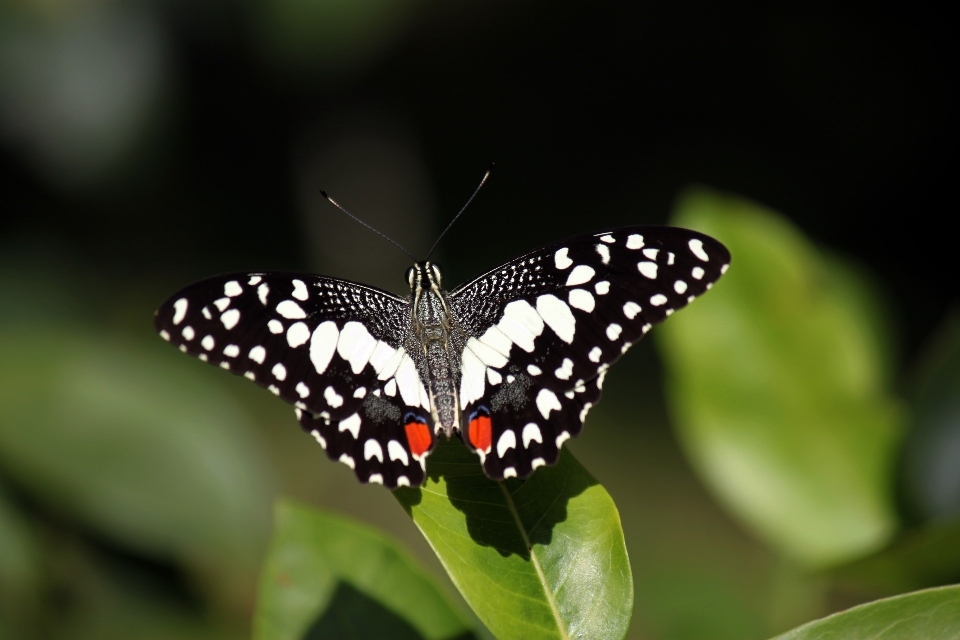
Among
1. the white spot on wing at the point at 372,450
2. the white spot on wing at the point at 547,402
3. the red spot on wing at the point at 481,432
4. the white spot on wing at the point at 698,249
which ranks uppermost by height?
the white spot on wing at the point at 698,249

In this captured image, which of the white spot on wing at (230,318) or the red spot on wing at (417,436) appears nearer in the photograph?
the red spot on wing at (417,436)

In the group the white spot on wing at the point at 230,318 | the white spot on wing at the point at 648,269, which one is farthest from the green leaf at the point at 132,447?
the white spot on wing at the point at 648,269

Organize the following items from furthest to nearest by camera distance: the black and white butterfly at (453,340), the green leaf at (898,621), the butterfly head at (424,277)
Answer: the butterfly head at (424,277) → the black and white butterfly at (453,340) → the green leaf at (898,621)

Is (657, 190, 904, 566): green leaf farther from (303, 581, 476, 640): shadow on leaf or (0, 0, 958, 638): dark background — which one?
(0, 0, 958, 638): dark background

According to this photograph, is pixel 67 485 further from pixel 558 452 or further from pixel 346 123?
pixel 346 123

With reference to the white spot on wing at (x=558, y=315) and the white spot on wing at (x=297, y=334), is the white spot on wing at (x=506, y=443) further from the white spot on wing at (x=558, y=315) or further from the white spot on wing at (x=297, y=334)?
the white spot on wing at (x=297, y=334)

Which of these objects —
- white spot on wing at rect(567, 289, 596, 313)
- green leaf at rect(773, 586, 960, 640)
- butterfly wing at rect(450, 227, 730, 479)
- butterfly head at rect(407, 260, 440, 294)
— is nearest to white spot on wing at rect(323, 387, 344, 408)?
butterfly wing at rect(450, 227, 730, 479)

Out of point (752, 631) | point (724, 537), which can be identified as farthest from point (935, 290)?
point (752, 631)

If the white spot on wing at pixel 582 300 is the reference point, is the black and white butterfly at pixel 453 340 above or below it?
below
